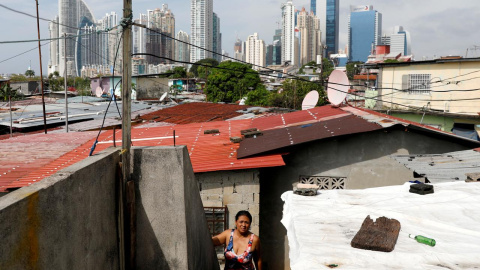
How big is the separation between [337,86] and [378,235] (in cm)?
904

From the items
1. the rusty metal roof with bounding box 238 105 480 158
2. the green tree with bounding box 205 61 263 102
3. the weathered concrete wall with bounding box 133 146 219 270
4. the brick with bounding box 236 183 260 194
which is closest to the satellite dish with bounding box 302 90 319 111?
the rusty metal roof with bounding box 238 105 480 158

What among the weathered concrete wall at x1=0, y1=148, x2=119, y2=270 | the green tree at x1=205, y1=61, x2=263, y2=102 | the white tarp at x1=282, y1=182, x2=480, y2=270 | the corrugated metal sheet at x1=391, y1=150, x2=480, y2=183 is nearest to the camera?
the weathered concrete wall at x1=0, y1=148, x2=119, y2=270

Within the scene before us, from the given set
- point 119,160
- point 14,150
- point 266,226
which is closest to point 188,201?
point 119,160

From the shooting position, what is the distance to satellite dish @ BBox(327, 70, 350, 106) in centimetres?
1218

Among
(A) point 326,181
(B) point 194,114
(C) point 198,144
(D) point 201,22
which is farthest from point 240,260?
(D) point 201,22

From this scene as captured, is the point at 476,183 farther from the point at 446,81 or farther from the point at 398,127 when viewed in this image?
the point at 446,81

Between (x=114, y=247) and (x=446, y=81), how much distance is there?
20645mm

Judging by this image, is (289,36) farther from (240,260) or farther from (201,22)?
(240,260)

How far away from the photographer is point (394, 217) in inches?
173

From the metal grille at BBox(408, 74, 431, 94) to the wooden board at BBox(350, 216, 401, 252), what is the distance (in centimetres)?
1944

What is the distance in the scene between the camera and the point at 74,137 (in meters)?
12.3

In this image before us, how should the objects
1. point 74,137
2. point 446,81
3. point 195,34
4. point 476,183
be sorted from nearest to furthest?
1. point 476,183
2. point 74,137
3. point 446,81
4. point 195,34

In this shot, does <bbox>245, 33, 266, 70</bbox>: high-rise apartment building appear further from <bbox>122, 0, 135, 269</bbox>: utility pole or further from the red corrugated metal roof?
<bbox>122, 0, 135, 269</bbox>: utility pole

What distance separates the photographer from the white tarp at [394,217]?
343 cm
